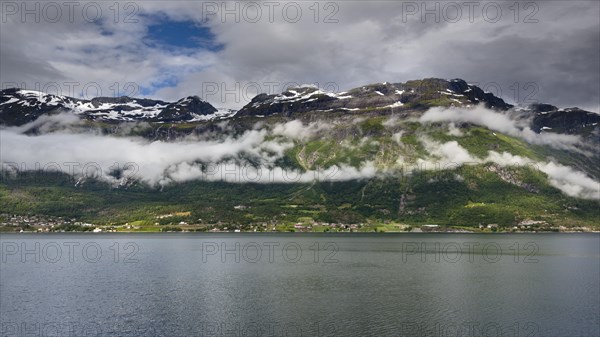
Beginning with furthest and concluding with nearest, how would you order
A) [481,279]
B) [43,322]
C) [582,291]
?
[481,279] → [582,291] → [43,322]

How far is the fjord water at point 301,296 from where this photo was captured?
54500mm

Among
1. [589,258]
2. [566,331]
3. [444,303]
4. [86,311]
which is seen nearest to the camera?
[566,331]

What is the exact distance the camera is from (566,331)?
53.0m

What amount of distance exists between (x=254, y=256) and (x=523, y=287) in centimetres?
7084

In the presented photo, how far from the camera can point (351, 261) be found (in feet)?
392

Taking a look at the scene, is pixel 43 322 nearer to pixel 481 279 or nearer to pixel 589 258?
pixel 481 279

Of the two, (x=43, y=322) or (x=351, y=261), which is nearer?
(x=43, y=322)

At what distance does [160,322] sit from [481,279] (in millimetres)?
58866

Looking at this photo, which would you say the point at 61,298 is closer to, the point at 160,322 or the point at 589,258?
the point at 160,322

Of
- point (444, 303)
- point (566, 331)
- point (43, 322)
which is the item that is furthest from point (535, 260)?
point (43, 322)

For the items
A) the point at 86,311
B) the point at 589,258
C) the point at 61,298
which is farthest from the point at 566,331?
the point at 589,258

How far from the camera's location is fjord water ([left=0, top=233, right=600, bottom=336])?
54.5 m

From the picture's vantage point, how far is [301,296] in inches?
2857

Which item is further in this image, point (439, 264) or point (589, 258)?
point (589, 258)
